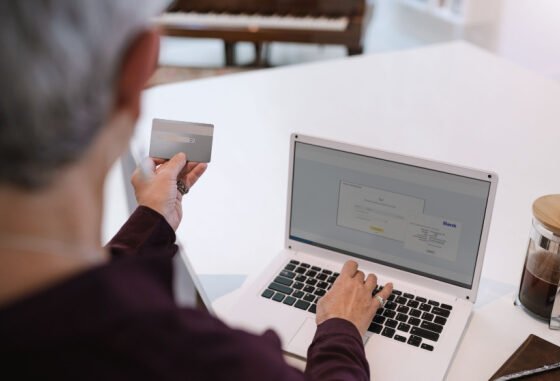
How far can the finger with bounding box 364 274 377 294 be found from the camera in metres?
1.01

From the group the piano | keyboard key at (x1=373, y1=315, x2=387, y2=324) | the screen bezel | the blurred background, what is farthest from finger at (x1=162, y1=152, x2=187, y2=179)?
the piano

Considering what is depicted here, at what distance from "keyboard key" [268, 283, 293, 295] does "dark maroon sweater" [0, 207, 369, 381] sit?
0.46 m

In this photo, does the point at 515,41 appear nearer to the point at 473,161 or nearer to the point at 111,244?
the point at 473,161

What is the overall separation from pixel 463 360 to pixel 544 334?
0.15 m

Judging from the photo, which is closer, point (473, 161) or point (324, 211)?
point (324, 211)

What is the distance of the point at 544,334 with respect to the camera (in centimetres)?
102

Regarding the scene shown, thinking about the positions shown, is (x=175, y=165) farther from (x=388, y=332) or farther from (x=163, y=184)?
(x=388, y=332)

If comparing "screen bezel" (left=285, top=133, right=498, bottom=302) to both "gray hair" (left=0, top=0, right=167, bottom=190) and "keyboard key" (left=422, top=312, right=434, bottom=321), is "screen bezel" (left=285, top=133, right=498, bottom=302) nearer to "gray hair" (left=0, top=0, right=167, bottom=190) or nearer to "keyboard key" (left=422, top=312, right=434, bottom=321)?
"keyboard key" (left=422, top=312, right=434, bottom=321)

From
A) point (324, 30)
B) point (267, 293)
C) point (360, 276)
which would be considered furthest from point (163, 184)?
point (324, 30)

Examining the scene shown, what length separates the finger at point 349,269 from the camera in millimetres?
1044

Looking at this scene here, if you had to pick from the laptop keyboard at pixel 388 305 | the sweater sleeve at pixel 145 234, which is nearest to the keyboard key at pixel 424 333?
the laptop keyboard at pixel 388 305

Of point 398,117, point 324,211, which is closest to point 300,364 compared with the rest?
point 324,211

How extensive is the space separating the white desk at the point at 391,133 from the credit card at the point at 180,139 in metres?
0.05

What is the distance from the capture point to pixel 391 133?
5.42 ft
